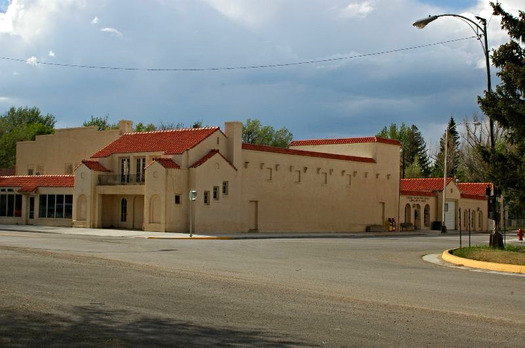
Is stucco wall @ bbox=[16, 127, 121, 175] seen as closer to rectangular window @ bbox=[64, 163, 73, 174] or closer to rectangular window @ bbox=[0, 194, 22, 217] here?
rectangular window @ bbox=[64, 163, 73, 174]

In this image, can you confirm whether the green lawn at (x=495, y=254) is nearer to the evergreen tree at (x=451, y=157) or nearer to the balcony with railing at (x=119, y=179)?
the balcony with railing at (x=119, y=179)

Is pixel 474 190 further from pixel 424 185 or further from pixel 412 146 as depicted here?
pixel 412 146

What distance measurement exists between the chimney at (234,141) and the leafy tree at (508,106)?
24.3m

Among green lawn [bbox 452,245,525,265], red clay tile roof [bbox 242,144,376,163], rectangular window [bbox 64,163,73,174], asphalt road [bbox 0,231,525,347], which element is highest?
red clay tile roof [bbox 242,144,376,163]

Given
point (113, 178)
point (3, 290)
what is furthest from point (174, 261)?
point (113, 178)

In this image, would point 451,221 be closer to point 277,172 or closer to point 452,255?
point 277,172

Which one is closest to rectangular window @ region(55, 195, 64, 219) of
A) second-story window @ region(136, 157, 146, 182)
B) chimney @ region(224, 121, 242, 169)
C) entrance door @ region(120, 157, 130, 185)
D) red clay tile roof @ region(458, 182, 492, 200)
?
entrance door @ region(120, 157, 130, 185)

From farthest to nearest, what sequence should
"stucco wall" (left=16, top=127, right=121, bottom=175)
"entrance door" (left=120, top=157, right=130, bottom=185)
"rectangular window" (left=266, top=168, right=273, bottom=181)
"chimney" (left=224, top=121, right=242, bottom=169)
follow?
"stucco wall" (left=16, top=127, right=121, bottom=175), "rectangular window" (left=266, top=168, right=273, bottom=181), "entrance door" (left=120, top=157, right=130, bottom=185), "chimney" (left=224, top=121, right=242, bottom=169)

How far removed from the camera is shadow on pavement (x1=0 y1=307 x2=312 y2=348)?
28.0ft

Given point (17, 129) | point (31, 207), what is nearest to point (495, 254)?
point (31, 207)

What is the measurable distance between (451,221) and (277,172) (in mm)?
24159

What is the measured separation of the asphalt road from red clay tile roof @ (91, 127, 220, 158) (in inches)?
970

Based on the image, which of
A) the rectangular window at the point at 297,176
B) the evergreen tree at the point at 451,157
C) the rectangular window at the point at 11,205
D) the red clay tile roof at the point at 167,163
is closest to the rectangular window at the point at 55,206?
the rectangular window at the point at 11,205

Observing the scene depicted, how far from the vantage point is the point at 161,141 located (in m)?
46.8
